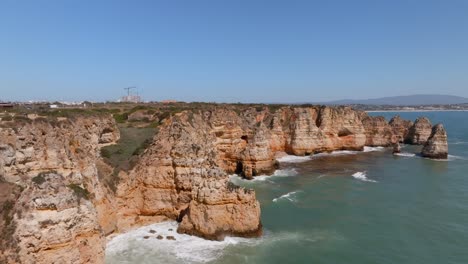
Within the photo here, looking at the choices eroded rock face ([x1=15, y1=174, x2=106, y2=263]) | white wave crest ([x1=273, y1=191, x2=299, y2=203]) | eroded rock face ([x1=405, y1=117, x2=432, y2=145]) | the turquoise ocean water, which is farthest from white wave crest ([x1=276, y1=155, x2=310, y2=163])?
eroded rock face ([x1=15, y1=174, x2=106, y2=263])

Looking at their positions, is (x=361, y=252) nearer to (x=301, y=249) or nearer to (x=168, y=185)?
(x=301, y=249)

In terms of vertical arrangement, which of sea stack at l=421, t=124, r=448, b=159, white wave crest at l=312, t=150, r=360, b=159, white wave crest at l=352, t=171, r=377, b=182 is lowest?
white wave crest at l=352, t=171, r=377, b=182

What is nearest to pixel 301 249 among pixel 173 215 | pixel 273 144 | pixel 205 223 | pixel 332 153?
pixel 205 223

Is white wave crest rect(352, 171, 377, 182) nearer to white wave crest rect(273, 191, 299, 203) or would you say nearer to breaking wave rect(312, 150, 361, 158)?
white wave crest rect(273, 191, 299, 203)

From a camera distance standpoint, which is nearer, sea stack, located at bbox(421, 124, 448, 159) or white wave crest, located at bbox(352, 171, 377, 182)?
white wave crest, located at bbox(352, 171, 377, 182)

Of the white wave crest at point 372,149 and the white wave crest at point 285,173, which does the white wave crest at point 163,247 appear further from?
the white wave crest at point 372,149

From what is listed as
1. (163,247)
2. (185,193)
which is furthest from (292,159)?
(163,247)
